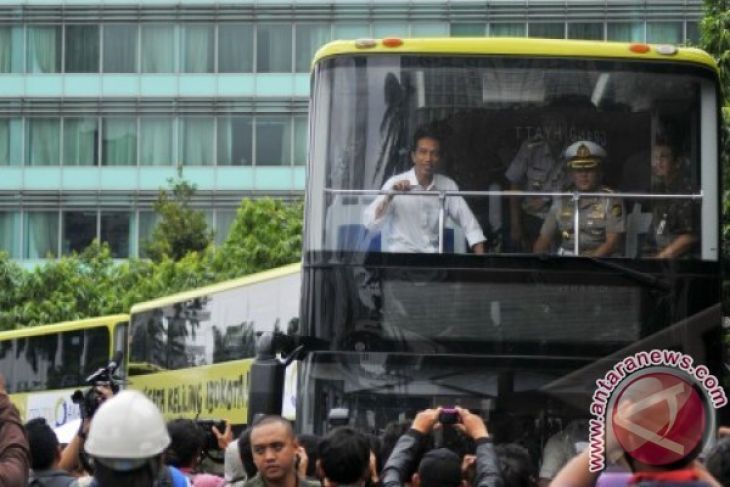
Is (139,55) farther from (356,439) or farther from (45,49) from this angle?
(356,439)

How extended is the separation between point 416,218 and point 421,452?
15.1 ft

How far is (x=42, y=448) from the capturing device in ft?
27.1

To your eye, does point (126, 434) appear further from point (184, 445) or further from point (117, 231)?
point (117, 231)

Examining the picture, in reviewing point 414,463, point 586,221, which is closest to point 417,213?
point 586,221

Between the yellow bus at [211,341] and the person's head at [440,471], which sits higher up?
the person's head at [440,471]

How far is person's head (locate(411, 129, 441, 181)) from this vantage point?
12180mm

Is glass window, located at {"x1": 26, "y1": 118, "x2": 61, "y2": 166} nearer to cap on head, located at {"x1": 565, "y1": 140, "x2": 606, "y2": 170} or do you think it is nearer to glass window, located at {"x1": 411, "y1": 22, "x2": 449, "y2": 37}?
glass window, located at {"x1": 411, "y1": 22, "x2": 449, "y2": 37}

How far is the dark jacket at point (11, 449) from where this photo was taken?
21.6 ft

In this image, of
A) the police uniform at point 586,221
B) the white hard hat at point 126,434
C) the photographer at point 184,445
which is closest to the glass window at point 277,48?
the police uniform at point 586,221

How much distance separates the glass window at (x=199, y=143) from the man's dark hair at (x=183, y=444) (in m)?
47.7

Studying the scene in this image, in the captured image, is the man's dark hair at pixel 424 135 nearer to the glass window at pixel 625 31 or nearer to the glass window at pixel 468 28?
the glass window at pixel 625 31

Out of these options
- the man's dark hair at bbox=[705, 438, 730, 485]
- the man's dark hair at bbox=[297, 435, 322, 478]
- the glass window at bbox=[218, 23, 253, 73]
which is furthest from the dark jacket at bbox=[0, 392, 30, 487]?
the glass window at bbox=[218, 23, 253, 73]

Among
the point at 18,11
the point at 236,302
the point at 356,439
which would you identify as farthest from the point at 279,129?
the point at 356,439

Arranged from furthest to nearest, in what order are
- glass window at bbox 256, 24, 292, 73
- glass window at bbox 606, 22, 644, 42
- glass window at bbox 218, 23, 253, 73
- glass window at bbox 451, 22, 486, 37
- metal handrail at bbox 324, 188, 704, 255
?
glass window at bbox 218, 23, 253, 73 → glass window at bbox 256, 24, 292, 73 → glass window at bbox 451, 22, 486, 37 → glass window at bbox 606, 22, 644, 42 → metal handrail at bbox 324, 188, 704, 255
